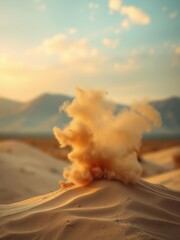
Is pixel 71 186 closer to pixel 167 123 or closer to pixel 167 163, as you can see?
pixel 167 163

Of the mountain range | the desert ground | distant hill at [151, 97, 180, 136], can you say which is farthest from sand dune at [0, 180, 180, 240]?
distant hill at [151, 97, 180, 136]

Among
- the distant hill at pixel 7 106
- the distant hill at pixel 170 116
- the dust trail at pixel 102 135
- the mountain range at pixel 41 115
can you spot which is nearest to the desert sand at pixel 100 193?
the dust trail at pixel 102 135

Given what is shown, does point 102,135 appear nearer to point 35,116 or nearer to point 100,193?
point 100,193

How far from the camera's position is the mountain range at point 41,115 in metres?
139

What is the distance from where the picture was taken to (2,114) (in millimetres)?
157000

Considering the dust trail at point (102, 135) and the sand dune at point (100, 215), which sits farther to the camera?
the dust trail at point (102, 135)

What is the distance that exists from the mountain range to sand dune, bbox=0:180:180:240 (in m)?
127

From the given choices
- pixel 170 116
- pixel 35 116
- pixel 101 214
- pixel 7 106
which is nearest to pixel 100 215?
pixel 101 214

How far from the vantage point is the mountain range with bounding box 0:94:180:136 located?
138875 mm

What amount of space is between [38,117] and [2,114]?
70.9 ft

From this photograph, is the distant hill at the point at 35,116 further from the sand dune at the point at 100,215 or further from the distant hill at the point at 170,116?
the sand dune at the point at 100,215

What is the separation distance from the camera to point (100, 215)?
3791 millimetres

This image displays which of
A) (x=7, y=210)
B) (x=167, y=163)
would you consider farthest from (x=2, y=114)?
(x=7, y=210)

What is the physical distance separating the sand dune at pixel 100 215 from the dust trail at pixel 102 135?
0.20 meters
